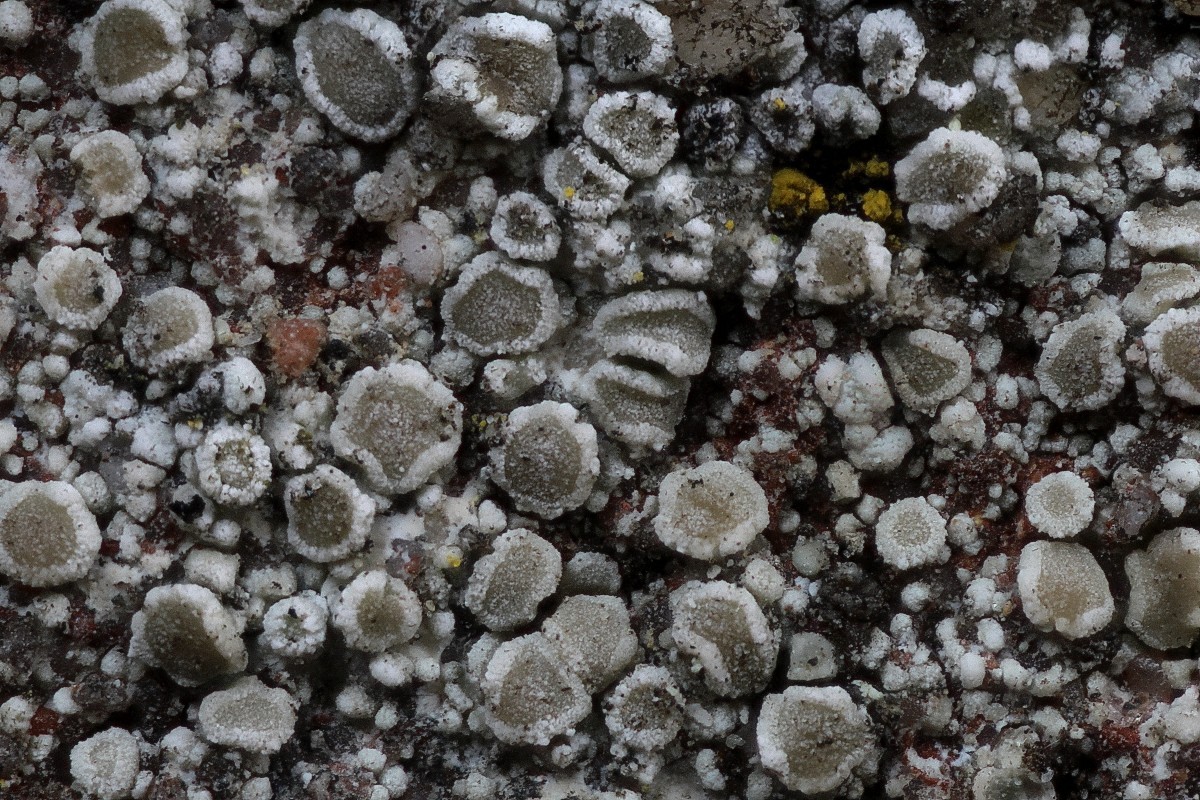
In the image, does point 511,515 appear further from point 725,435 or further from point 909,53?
point 909,53

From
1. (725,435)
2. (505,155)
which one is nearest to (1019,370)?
(725,435)

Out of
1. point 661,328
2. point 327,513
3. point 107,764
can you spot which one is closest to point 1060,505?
point 661,328

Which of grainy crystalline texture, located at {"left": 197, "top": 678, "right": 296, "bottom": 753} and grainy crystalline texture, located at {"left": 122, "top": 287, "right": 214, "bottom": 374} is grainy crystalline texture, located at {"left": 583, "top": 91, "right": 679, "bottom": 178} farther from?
grainy crystalline texture, located at {"left": 197, "top": 678, "right": 296, "bottom": 753}

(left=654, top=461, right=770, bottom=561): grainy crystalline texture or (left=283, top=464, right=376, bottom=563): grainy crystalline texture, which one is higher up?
(left=654, top=461, right=770, bottom=561): grainy crystalline texture

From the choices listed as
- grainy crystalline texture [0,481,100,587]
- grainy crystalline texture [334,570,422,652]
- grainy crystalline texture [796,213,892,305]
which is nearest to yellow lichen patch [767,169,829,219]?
grainy crystalline texture [796,213,892,305]

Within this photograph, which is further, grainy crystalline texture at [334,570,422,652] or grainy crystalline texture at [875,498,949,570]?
grainy crystalline texture at [875,498,949,570]
